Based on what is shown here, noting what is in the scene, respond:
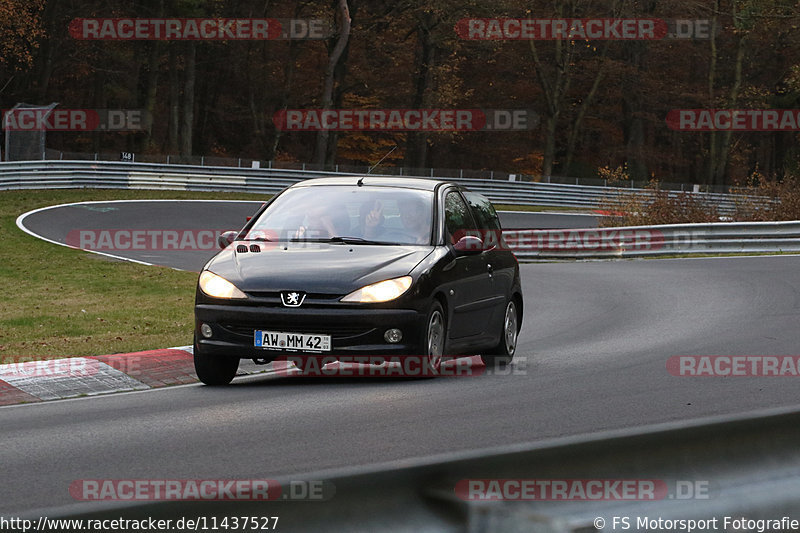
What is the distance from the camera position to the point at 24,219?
101 feet

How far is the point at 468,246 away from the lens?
10.9 metres

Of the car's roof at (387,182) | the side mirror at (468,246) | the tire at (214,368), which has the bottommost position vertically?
the tire at (214,368)

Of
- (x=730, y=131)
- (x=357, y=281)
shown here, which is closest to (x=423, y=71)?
(x=730, y=131)

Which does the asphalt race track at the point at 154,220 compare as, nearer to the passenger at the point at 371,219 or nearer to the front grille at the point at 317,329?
the passenger at the point at 371,219

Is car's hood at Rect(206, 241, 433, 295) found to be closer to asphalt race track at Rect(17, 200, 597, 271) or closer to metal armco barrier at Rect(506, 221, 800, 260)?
asphalt race track at Rect(17, 200, 597, 271)

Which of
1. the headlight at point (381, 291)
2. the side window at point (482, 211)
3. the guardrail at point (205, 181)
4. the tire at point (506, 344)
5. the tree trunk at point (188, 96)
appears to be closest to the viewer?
the headlight at point (381, 291)

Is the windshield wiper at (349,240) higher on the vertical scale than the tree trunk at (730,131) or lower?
lower

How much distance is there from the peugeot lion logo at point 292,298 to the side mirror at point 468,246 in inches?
71.0

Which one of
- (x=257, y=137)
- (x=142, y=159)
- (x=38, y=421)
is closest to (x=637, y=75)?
(x=257, y=137)

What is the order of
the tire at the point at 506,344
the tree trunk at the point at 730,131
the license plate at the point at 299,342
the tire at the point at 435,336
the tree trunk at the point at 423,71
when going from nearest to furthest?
1. the license plate at the point at 299,342
2. the tire at the point at 435,336
3. the tire at the point at 506,344
4. the tree trunk at the point at 423,71
5. the tree trunk at the point at 730,131

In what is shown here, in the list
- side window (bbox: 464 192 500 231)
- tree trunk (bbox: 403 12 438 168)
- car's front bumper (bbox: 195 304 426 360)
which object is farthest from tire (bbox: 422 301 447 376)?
tree trunk (bbox: 403 12 438 168)

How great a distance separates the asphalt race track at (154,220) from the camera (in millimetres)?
25067

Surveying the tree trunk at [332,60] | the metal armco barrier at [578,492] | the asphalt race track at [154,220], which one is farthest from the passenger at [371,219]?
the tree trunk at [332,60]

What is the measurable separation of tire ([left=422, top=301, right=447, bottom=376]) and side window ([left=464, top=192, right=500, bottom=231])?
6.41ft
